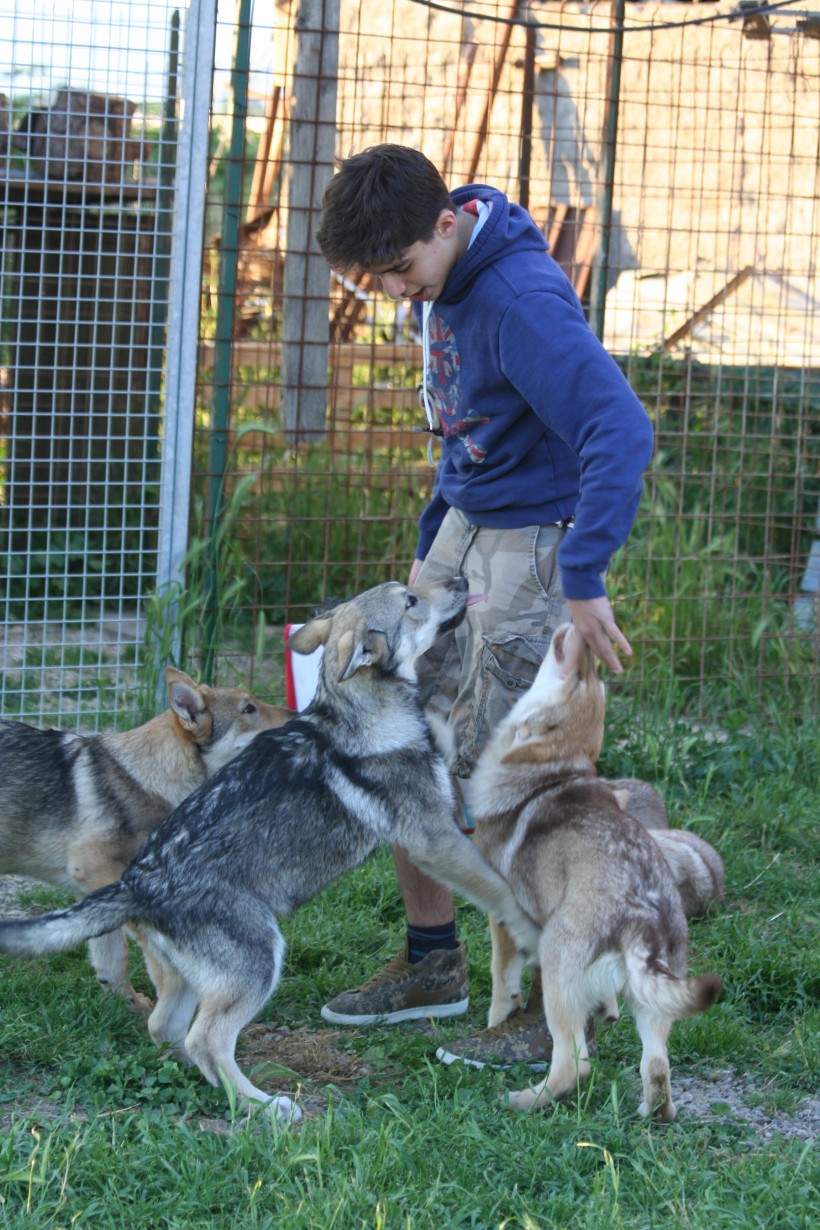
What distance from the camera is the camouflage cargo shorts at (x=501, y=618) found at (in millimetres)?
3744

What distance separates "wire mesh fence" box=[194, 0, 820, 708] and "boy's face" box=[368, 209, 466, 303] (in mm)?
2045

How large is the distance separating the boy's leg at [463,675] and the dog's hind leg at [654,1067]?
97 cm

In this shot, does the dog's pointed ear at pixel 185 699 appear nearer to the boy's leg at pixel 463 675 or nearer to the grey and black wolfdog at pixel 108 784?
the grey and black wolfdog at pixel 108 784

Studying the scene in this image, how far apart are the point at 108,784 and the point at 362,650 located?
1161 mm

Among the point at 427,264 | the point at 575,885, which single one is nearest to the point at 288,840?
the point at 575,885

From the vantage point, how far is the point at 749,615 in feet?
24.8

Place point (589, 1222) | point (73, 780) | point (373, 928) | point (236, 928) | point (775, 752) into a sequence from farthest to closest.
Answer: point (775, 752) < point (373, 928) < point (73, 780) < point (236, 928) < point (589, 1222)

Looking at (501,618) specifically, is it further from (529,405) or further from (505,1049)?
(505,1049)

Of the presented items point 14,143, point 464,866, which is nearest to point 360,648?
point 464,866

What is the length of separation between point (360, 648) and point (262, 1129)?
1.33 m

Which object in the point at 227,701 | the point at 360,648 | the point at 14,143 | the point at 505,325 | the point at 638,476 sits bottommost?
the point at 227,701

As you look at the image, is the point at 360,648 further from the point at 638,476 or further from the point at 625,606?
the point at 625,606

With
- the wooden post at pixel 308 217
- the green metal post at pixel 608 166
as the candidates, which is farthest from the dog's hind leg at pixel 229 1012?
the green metal post at pixel 608 166

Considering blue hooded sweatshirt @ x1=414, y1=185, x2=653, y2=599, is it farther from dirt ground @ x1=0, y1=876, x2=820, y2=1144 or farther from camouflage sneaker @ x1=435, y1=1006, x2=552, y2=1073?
dirt ground @ x1=0, y1=876, x2=820, y2=1144
